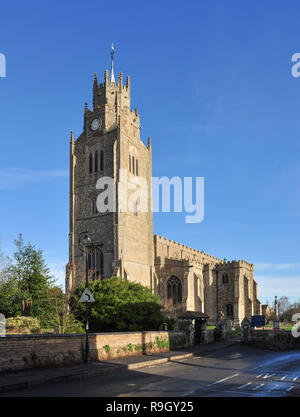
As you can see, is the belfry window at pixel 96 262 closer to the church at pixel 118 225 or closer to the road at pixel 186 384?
the church at pixel 118 225

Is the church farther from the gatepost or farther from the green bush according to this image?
the green bush

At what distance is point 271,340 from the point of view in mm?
31141

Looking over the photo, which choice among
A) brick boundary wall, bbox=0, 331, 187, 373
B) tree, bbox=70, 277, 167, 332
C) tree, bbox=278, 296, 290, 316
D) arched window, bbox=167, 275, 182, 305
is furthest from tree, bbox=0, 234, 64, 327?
tree, bbox=278, 296, 290, 316

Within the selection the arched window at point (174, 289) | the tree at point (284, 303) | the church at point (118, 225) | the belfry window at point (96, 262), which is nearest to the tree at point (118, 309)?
the church at point (118, 225)

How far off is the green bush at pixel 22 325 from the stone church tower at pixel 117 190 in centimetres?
1850

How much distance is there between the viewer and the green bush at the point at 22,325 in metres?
25.8

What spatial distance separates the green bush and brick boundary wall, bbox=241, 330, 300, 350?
15.8 metres

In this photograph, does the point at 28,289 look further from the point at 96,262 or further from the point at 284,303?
the point at 284,303

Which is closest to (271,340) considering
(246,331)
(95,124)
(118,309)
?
(246,331)

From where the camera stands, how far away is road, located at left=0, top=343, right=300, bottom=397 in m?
10.7

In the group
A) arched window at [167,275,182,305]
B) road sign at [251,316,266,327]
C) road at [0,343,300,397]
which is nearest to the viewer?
road at [0,343,300,397]

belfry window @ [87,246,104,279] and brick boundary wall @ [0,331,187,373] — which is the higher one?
belfry window @ [87,246,104,279]
